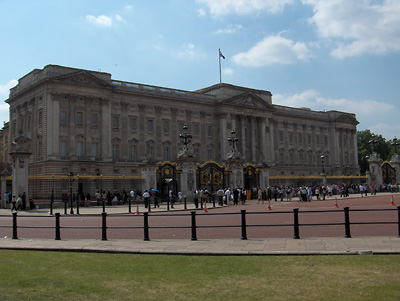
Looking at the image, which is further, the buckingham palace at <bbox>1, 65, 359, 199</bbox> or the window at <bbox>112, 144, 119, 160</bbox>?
the window at <bbox>112, 144, 119, 160</bbox>

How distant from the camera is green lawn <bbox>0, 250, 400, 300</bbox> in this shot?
7137 millimetres

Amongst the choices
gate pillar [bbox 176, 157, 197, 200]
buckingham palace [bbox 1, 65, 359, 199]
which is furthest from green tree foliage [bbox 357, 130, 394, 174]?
gate pillar [bbox 176, 157, 197, 200]

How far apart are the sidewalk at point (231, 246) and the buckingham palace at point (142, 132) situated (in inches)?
986

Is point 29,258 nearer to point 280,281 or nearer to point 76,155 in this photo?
point 280,281

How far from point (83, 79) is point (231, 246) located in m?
54.3

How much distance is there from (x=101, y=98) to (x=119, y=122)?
16.6ft

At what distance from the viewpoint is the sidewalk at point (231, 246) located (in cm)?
1095

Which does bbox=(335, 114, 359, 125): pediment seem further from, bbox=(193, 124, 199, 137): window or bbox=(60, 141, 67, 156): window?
bbox=(60, 141, 67, 156): window

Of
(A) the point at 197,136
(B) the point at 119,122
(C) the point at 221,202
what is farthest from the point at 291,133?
(C) the point at 221,202

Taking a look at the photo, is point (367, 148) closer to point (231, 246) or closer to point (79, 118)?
point (79, 118)

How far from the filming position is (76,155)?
6028 centimetres

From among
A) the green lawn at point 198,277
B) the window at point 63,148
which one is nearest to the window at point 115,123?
the window at point 63,148

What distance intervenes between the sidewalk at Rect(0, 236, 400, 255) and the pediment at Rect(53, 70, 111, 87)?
1939 inches

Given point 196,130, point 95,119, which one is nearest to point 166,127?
point 196,130
